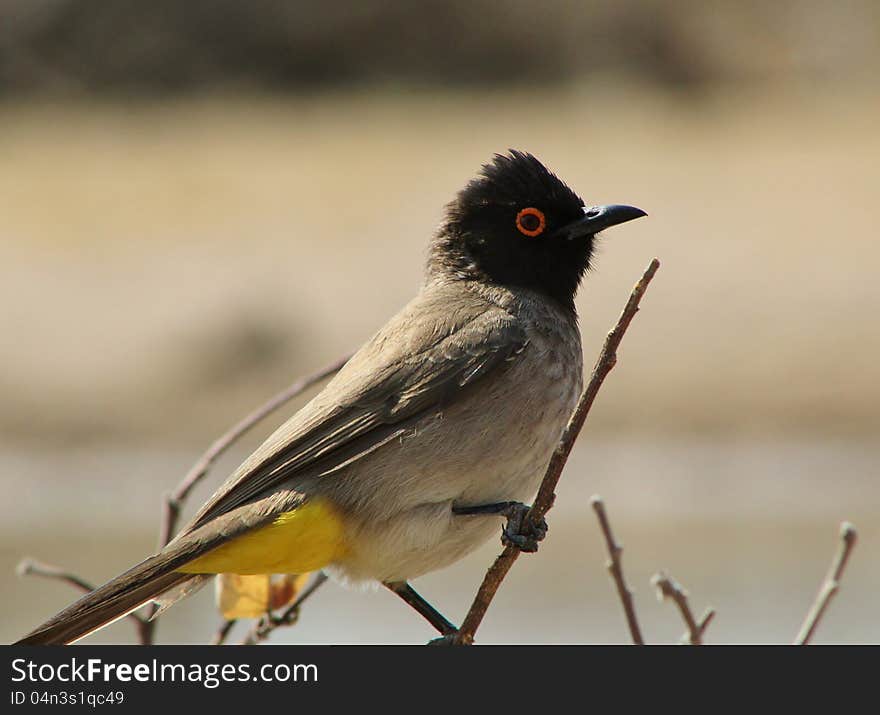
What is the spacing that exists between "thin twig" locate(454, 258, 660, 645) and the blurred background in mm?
3466

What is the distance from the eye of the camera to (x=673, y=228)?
21.1 metres

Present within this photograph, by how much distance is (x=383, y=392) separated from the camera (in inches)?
191

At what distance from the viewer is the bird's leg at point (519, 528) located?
4219 millimetres

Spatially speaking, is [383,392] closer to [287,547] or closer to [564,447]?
[287,547]

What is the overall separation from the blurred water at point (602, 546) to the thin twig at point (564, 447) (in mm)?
5041

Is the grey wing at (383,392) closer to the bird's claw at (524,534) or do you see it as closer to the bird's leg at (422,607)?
the bird's leg at (422,607)

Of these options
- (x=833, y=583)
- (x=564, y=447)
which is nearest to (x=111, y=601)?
(x=564, y=447)

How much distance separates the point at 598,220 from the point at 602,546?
7757 millimetres

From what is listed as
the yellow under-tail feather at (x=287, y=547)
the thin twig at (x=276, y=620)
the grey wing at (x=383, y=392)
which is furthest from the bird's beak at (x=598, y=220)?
the thin twig at (x=276, y=620)

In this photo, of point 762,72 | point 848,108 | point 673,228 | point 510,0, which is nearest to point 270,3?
point 510,0

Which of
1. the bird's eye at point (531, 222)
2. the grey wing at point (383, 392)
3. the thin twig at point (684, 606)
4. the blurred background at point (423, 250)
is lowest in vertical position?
the thin twig at point (684, 606)

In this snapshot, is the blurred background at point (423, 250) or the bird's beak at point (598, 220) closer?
the bird's beak at point (598, 220)

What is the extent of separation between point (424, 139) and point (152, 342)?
8.05 meters
